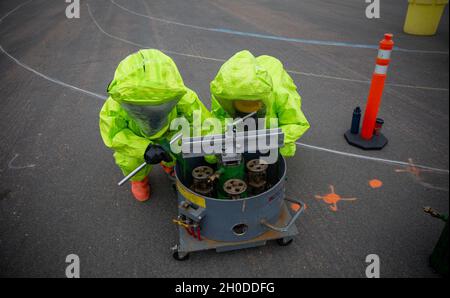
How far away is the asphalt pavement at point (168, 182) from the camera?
2484 mm

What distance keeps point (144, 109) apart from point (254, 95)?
0.75 meters

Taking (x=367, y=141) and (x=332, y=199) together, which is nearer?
(x=332, y=199)

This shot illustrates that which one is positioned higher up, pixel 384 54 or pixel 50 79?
pixel 384 54

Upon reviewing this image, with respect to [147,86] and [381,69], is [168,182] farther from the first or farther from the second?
[381,69]

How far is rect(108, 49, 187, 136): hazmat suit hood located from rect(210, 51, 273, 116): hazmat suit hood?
0.30 m

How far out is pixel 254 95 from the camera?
2174 mm

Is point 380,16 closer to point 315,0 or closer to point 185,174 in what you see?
point 315,0

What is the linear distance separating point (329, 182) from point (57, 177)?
9.34ft

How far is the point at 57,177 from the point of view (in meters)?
3.34

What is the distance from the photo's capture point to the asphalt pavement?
248 centimetres

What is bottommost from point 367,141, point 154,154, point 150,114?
point 367,141

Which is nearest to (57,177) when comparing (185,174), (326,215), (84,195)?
(84,195)

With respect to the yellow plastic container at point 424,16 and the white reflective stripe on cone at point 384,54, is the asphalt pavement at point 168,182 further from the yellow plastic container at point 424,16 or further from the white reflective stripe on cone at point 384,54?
the white reflective stripe on cone at point 384,54

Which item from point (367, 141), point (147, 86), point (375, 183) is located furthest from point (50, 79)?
point (375, 183)
